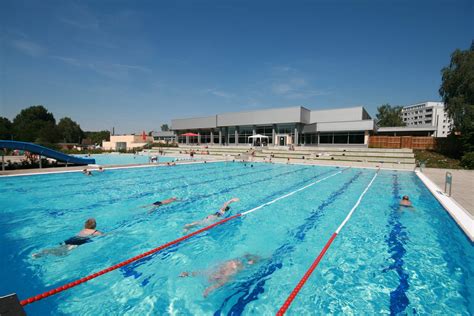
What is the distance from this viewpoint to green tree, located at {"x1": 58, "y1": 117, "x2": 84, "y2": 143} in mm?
70037

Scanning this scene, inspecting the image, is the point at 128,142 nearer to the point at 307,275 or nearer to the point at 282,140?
the point at 282,140

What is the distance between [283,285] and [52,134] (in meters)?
73.8

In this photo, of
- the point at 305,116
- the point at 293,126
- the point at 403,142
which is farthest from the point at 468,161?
the point at 293,126

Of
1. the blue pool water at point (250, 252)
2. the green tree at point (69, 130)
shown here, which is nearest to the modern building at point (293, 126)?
the blue pool water at point (250, 252)

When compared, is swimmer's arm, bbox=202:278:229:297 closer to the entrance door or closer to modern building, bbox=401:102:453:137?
the entrance door

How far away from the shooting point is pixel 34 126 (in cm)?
6141

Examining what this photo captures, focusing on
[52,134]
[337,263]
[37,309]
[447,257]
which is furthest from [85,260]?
[52,134]

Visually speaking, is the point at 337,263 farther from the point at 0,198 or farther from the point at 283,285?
the point at 0,198

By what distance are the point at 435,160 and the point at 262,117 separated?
66.1 feet

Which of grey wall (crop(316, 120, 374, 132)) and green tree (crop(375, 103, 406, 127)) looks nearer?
grey wall (crop(316, 120, 374, 132))

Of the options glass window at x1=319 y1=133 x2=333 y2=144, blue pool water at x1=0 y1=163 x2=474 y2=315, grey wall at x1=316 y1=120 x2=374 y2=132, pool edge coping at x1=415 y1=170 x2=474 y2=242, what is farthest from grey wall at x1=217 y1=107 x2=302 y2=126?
blue pool water at x1=0 y1=163 x2=474 y2=315

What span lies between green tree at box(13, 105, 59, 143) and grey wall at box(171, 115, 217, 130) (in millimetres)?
25119

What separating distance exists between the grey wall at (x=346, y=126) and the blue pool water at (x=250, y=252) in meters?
19.7

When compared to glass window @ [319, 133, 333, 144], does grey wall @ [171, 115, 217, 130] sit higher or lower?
higher
